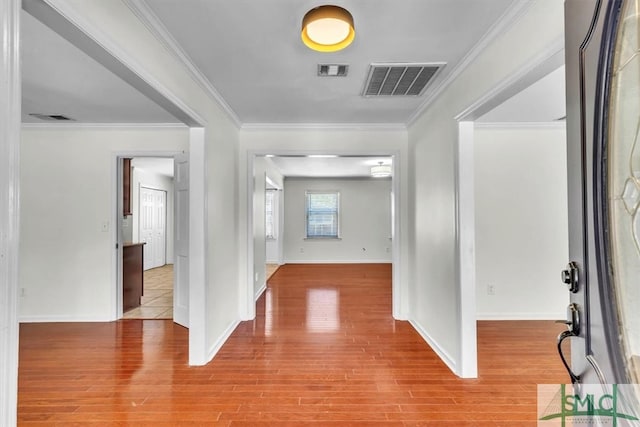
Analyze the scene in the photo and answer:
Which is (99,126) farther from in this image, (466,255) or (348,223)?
(348,223)

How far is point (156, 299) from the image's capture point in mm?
4832

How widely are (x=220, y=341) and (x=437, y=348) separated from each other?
2053mm

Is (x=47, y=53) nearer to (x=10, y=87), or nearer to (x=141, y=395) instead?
(x=10, y=87)

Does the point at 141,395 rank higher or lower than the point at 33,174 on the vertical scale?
lower

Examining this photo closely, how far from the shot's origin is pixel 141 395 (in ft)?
7.32

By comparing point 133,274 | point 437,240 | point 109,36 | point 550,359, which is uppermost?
point 109,36

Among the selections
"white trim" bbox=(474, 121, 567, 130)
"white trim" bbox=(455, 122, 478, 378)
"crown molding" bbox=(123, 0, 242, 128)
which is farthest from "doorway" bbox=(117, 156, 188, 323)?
"white trim" bbox=(474, 121, 567, 130)

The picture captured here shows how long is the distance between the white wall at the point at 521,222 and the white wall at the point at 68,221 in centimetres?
379

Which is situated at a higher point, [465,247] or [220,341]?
[465,247]

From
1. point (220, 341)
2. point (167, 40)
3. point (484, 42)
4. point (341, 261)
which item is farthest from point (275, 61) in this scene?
point (341, 261)

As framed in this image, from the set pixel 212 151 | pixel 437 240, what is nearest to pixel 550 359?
pixel 437 240

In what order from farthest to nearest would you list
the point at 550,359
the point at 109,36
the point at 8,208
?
the point at 550,359 → the point at 109,36 → the point at 8,208

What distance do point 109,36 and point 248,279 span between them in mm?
2890

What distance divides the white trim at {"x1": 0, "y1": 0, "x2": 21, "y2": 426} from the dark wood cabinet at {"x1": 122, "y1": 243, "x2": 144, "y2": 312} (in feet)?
11.5
